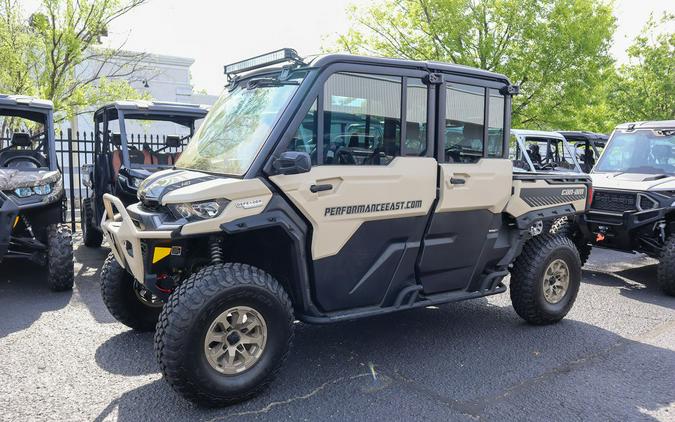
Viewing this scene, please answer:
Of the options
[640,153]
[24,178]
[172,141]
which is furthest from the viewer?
[172,141]

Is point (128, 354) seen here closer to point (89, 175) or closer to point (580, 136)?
point (89, 175)

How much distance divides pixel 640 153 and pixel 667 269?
2.33 meters

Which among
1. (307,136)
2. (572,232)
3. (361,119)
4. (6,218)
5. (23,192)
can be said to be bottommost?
(572,232)

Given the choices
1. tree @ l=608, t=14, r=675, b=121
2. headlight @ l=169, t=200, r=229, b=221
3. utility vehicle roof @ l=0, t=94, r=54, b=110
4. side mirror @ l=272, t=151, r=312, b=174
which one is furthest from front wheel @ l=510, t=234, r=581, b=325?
tree @ l=608, t=14, r=675, b=121

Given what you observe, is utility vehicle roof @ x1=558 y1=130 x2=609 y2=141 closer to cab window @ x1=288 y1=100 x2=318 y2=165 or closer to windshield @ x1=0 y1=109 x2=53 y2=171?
cab window @ x1=288 y1=100 x2=318 y2=165

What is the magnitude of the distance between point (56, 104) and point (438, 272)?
9.82 metres

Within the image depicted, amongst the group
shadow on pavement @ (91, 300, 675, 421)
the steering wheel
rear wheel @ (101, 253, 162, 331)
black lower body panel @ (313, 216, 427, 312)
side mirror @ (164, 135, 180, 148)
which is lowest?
shadow on pavement @ (91, 300, 675, 421)

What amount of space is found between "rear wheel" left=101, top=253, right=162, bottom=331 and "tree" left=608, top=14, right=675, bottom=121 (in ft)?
66.9

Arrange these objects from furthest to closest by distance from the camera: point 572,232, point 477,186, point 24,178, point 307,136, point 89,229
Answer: point 89,229 < point 572,232 < point 24,178 < point 477,186 < point 307,136

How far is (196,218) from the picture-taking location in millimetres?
3400

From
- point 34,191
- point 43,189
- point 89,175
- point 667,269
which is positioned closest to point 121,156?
point 89,175

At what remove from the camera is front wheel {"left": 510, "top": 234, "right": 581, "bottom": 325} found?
505cm

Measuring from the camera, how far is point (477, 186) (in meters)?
4.48

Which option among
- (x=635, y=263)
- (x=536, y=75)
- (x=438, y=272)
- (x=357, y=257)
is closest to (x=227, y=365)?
(x=357, y=257)
